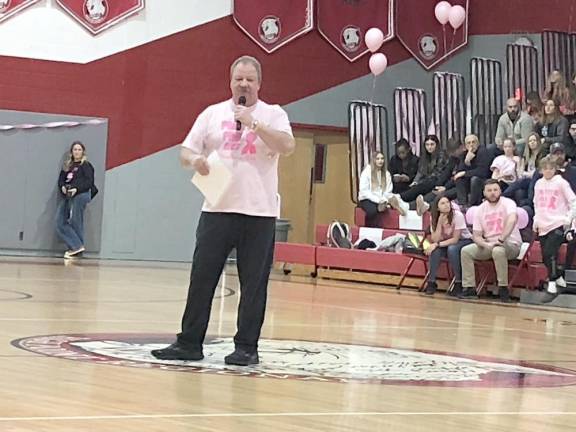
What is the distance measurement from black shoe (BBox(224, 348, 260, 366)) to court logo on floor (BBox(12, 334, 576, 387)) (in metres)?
0.05

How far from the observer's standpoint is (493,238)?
A: 14047 mm

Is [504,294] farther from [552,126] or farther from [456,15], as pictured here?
[456,15]

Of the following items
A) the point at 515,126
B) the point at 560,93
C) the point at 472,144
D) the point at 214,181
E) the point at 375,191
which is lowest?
the point at 214,181

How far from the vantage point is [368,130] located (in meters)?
20.3

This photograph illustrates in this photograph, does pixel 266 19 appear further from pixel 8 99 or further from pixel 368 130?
pixel 8 99

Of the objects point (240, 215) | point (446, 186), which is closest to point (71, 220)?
point (446, 186)

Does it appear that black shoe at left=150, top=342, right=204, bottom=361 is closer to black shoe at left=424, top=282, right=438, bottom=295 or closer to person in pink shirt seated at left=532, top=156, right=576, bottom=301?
person in pink shirt seated at left=532, top=156, right=576, bottom=301

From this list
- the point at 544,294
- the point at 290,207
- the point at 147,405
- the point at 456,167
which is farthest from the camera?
the point at 290,207

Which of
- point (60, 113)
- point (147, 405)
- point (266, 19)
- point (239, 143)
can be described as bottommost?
point (147, 405)

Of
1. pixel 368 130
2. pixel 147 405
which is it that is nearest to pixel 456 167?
pixel 368 130

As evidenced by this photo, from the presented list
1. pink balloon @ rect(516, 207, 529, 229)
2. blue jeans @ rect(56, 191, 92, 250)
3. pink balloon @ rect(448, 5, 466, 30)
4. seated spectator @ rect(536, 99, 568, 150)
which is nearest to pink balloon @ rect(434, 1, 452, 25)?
pink balloon @ rect(448, 5, 466, 30)

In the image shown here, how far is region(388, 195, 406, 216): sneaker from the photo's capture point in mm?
17062

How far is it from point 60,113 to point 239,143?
43.3 feet

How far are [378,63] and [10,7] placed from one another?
233 inches
